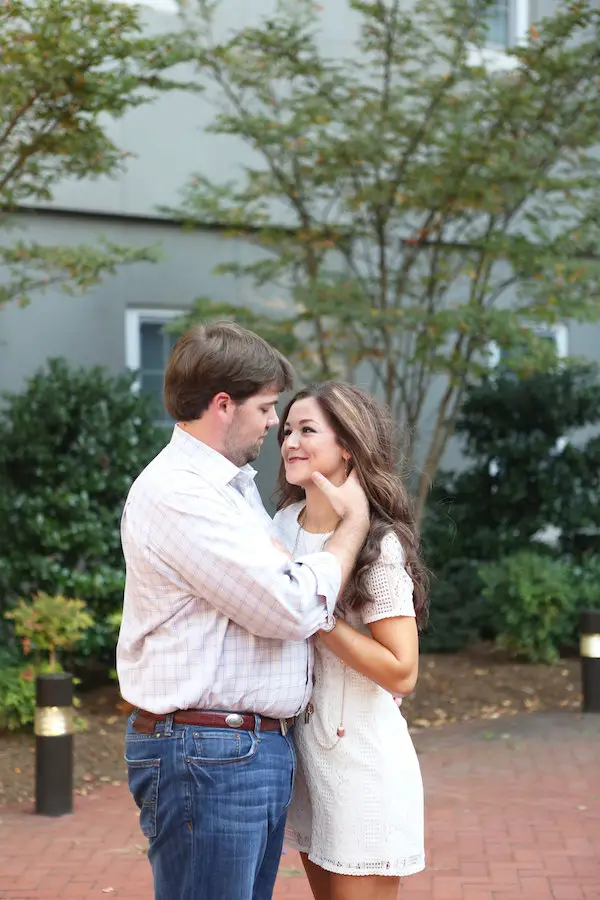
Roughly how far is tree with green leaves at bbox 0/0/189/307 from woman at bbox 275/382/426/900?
4.44m

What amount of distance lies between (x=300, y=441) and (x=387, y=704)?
0.69 m

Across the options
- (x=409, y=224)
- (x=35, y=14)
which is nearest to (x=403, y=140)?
(x=409, y=224)

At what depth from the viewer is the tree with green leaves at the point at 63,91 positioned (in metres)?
6.69

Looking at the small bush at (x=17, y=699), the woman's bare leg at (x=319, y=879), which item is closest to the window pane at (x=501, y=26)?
the small bush at (x=17, y=699)

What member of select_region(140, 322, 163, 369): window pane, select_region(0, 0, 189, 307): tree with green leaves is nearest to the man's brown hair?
select_region(0, 0, 189, 307): tree with green leaves

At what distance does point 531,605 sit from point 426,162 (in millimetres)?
3474

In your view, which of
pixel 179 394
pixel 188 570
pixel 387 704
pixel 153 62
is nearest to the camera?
pixel 188 570

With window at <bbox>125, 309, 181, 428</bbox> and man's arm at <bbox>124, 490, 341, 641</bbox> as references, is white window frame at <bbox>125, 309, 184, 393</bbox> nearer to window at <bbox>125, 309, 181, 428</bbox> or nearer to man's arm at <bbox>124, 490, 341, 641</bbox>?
window at <bbox>125, 309, 181, 428</bbox>

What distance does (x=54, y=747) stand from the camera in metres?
5.92

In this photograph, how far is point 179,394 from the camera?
8.85ft

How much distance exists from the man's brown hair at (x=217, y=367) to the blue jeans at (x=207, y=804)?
72 centimetres

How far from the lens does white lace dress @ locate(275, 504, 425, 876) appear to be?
2811 millimetres

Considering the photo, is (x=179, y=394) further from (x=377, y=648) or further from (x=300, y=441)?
(x=377, y=648)

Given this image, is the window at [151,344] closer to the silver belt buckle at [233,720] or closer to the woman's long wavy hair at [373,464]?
the woman's long wavy hair at [373,464]
